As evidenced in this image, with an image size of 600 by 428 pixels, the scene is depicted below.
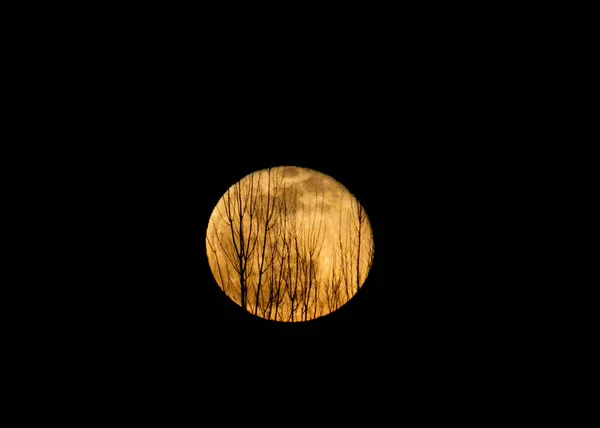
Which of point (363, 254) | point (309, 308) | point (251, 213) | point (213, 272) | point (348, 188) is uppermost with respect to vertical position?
point (348, 188)

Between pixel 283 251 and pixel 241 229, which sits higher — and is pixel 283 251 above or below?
below

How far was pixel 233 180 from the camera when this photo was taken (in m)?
2.26

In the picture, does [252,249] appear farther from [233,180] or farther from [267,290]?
[233,180]

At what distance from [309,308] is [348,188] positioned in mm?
695

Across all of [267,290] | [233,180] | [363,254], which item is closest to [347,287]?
[363,254]

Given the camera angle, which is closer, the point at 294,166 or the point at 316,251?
the point at 316,251

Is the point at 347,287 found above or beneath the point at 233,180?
beneath

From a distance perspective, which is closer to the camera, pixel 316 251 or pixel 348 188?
pixel 316 251

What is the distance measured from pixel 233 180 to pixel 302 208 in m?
0.44

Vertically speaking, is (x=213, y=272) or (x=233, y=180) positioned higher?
(x=233, y=180)

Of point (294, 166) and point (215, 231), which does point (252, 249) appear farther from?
point (294, 166)

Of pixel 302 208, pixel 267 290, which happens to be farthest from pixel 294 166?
pixel 267 290

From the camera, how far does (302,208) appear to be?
7.03 ft

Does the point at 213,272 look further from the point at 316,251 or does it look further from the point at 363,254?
the point at 363,254
